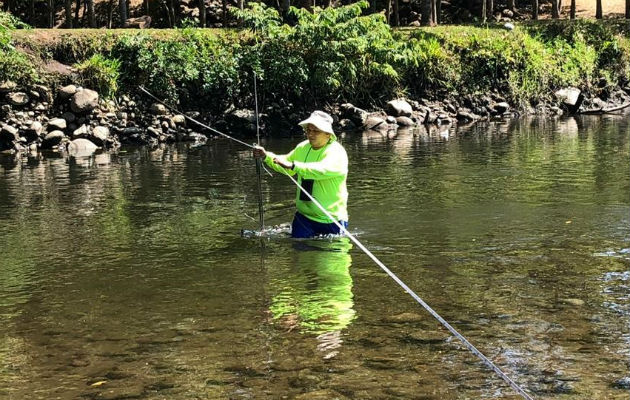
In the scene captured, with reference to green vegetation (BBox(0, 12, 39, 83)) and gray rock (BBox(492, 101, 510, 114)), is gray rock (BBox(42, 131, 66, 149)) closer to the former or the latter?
green vegetation (BBox(0, 12, 39, 83))

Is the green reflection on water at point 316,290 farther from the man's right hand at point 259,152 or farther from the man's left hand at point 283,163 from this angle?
the man's right hand at point 259,152

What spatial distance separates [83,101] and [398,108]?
34.9 ft

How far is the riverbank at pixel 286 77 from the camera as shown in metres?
25.2

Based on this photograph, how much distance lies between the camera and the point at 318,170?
9.31 meters

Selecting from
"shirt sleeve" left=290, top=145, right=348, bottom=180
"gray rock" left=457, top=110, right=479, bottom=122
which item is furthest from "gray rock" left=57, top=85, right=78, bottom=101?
"shirt sleeve" left=290, top=145, right=348, bottom=180

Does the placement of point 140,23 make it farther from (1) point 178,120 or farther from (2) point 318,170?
(2) point 318,170

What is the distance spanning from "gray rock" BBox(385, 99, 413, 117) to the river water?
13.7m

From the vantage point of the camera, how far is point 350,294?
804 centimetres

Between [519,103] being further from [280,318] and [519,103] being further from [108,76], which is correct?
[280,318]

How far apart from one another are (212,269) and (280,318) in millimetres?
2088

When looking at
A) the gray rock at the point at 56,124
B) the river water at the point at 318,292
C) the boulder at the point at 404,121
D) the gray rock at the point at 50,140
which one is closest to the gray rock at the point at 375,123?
the boulder at the point at 404,121

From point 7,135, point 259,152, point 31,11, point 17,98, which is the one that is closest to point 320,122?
point 259,152

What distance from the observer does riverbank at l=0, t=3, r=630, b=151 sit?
2522 cm

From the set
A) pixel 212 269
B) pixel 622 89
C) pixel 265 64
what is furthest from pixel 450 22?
pixel 212 269
